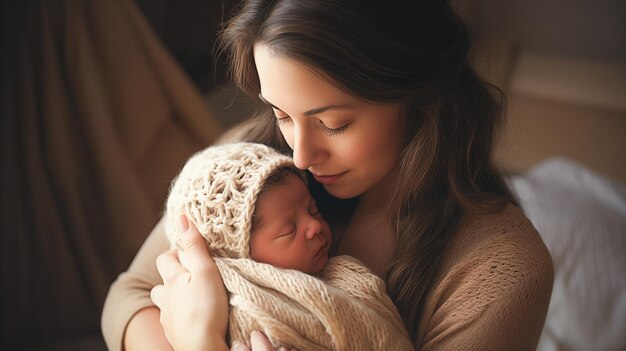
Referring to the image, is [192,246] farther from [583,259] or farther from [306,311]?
[583,259]

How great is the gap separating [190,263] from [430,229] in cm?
44

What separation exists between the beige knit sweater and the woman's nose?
31 centimetres

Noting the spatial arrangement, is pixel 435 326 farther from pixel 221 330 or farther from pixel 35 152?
pixel 35 152

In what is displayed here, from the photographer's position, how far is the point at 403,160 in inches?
44.7

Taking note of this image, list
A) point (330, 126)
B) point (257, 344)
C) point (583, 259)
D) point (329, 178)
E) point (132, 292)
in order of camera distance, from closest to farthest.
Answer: point (257, 344) → point (330, 126) → point (329, 178) → point (132, 292) → point (583, 259)

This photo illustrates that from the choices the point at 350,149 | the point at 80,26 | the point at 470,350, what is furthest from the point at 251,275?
the point at 80,26

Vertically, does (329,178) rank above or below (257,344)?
above

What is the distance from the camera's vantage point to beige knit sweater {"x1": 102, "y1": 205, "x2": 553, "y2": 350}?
1.05 m

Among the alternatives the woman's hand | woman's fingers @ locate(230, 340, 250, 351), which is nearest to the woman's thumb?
the woman's hand

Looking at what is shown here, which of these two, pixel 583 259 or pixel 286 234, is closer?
pixel 286 234

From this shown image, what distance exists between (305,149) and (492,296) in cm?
41

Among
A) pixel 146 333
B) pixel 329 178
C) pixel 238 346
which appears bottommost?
pixel 146 333

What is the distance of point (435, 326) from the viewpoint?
111 cm

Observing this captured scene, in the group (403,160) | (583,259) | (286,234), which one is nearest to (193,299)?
(286,234)
